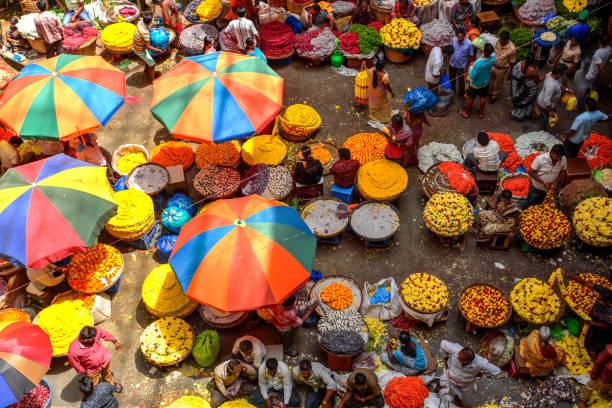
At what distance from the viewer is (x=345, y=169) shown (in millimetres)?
8703

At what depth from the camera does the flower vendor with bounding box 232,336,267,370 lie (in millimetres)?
6809

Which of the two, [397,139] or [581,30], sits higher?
[581,30]

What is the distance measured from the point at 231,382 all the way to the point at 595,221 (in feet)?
18.5

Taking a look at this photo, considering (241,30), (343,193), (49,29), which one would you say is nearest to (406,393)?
(343,193)

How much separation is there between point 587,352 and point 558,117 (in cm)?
500

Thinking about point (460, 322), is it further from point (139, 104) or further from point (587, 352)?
point (139, 104)

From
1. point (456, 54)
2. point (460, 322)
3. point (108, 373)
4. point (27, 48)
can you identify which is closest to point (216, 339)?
point (108, 373)

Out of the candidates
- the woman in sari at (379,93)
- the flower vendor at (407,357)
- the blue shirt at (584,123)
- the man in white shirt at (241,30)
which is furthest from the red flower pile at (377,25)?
the flower vendor at (407,357)

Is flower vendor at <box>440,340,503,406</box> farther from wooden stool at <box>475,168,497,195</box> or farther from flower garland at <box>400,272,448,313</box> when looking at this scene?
wooden stool at <box>475,168,497,195</box>

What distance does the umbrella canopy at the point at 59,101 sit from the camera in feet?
27.3

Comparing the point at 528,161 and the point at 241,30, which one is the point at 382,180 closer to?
the point at 528,161

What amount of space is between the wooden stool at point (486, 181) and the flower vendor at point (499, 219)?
639 millimetres

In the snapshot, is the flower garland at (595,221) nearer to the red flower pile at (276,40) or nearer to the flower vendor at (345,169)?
the flower vendor at (345,169)

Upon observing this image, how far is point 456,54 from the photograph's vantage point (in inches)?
414
